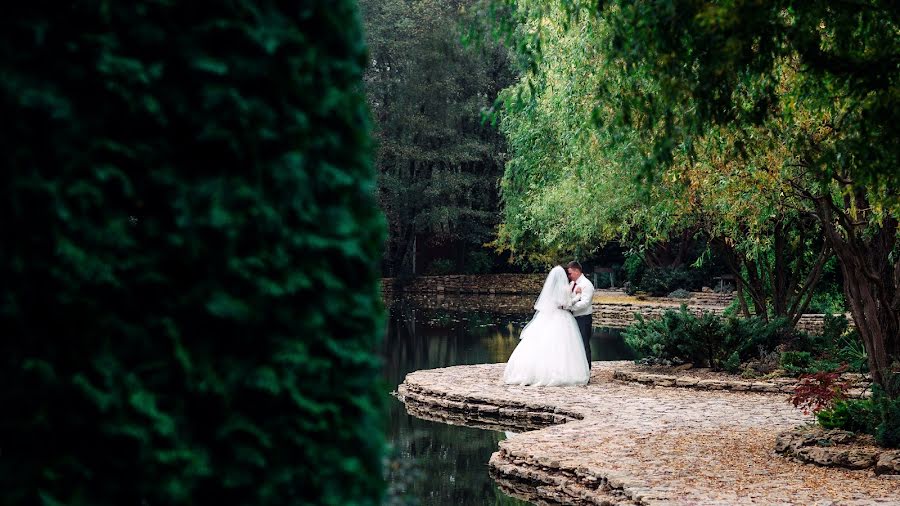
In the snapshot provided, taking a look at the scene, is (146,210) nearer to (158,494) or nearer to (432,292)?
(158,494)

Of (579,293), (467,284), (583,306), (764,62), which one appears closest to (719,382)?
(583,306)

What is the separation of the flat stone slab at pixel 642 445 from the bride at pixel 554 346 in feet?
1.14

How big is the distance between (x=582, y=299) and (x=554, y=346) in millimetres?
868

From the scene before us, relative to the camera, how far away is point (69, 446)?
2625 mm

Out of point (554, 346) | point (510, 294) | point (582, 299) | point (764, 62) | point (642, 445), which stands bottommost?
point (642, 445)

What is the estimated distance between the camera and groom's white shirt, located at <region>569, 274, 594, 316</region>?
1612 centimetres

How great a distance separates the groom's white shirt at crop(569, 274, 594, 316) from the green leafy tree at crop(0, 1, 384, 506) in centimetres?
1315

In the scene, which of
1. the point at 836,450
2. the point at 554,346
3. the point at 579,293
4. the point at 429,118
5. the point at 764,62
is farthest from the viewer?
the point at 429,118

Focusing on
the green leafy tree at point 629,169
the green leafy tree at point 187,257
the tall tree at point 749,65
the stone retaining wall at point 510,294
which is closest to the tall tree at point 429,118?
the stone retaining wall at point 510,294

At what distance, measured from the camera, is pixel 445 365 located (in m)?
21.2

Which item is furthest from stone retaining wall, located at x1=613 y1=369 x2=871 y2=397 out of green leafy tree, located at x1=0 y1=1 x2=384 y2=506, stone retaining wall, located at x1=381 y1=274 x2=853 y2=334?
stone retaining wall, located at x1=381 y1=274 x2=853 y2=334

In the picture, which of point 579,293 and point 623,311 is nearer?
point 579,293

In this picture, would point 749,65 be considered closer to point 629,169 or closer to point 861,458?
point 861,458

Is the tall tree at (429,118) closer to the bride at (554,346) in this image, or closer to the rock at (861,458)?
the bride at (554,346)
